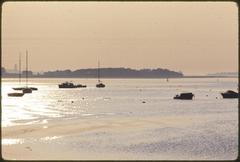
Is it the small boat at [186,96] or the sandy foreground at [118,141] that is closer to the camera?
the sandy foreground at [118,141]

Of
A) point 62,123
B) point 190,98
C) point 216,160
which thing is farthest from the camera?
point 190,98

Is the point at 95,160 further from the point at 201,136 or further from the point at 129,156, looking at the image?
the point at 201,136

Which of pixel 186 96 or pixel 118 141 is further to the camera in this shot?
pixel 186 96

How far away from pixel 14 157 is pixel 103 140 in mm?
11169

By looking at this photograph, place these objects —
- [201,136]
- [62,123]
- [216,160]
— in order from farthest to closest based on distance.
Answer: [62,123]
[201,136]
[216,160]

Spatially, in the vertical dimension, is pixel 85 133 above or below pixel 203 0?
below

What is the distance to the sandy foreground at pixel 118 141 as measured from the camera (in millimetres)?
33406

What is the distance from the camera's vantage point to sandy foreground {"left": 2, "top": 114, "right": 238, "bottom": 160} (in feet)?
110

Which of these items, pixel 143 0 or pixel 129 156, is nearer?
pixel 143 0

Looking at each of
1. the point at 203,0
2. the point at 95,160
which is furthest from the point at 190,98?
the point at 203,0

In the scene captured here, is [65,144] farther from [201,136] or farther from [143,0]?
[143,0]

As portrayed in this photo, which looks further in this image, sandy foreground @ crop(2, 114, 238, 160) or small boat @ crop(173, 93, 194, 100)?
small boat @ crop(173, 93, 194, 100)

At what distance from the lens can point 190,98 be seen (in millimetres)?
108750

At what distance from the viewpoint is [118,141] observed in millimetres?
41094
